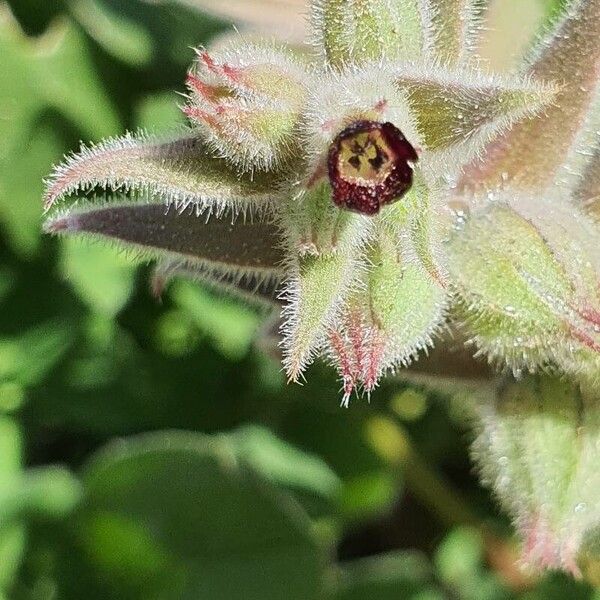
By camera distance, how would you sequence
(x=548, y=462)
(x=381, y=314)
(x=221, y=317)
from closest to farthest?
(x=381, y=314)
(x=548, y=462)
(x=221, y=317)

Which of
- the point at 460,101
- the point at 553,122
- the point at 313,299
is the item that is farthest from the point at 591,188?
the point at 313,299

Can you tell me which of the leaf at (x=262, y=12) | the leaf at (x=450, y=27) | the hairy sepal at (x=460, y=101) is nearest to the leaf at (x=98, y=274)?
the leaf at (x=262, y=12)

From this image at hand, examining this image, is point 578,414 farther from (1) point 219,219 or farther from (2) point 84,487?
(2) point 84,487

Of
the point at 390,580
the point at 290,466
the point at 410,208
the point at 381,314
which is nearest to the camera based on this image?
the point at 410,208

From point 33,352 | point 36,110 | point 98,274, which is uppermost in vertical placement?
point 36,110

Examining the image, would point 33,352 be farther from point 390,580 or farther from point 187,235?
point 187,235

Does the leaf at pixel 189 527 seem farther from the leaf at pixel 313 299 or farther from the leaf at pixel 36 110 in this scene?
the leaf at pixel 313 299

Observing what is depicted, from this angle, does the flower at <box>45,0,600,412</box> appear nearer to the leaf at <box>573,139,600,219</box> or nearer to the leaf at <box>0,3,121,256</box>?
the leaf at <box>573,139,600,219</box>
